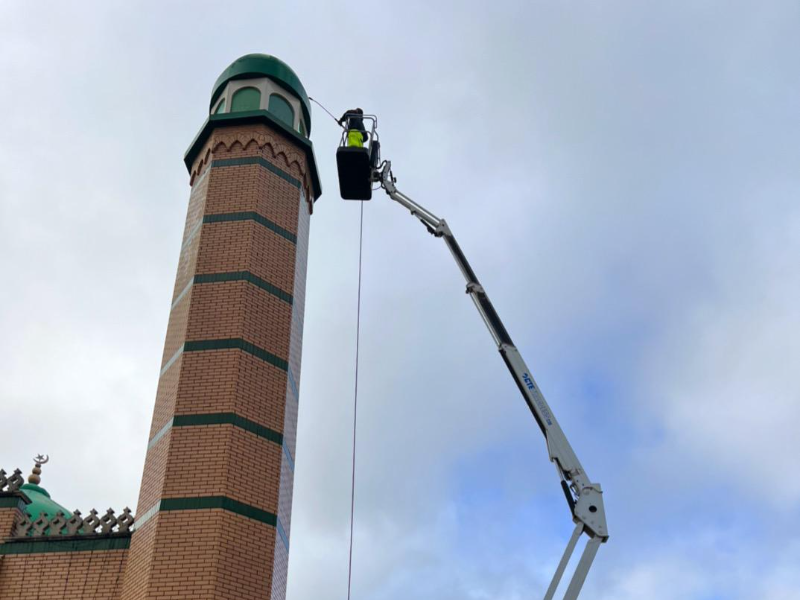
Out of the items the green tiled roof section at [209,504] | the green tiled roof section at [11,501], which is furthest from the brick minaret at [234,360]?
the green tiled roof section at [11,501]

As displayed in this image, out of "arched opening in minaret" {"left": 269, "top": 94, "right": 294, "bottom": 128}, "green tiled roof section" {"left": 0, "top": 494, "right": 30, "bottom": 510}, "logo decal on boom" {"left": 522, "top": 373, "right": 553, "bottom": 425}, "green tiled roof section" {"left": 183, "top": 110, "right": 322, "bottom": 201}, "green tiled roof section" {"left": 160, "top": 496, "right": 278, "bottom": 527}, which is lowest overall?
"green tiled roof section" {"left": 160, "top": 496, "right": 278, "bottom": 527}

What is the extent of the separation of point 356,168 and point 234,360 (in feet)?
14.7

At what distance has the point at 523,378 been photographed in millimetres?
13914

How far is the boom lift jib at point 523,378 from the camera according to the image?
12141 mm

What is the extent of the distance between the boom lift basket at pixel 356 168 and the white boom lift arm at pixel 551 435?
0.74ft

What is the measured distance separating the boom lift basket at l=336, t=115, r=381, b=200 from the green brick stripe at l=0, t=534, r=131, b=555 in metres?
7.24

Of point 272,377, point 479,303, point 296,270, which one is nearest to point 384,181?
point 296,270

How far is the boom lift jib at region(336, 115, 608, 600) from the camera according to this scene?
12141mm

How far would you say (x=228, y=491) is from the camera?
41.4 feet

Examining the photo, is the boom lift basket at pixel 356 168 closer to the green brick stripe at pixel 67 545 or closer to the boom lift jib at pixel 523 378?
the boom lift jib at pixel 523 378

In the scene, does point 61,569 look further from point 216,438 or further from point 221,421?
point 221,421

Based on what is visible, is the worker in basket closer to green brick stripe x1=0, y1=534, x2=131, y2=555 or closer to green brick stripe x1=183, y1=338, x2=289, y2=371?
green brick stripe x1=183, y1=338, x2=289, y2=371

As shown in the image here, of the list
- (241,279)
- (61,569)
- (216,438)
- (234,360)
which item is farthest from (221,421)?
(61,569)

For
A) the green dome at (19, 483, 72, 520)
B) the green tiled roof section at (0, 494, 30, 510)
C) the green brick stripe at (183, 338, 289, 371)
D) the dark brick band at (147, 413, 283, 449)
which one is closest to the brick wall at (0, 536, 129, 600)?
the green tiled roof section at (0, 494, 30, 510)
